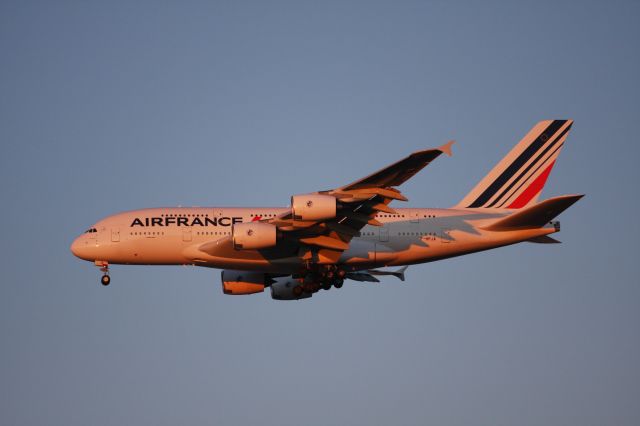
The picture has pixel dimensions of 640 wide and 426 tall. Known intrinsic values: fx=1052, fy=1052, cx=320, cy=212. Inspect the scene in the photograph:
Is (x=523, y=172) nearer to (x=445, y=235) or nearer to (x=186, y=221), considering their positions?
(x=445, y=235)

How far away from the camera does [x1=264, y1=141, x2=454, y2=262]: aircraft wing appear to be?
3803 centimetres

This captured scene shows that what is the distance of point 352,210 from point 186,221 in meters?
7.70

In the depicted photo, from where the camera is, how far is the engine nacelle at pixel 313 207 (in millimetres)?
39844

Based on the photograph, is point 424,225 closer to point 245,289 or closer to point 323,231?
point 323,231

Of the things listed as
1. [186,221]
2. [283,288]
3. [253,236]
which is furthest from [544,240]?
[186,221]

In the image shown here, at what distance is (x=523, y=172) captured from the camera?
4912cm

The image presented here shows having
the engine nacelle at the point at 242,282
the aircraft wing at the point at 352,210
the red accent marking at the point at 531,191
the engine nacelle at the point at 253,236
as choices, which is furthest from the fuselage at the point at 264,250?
the engine nacelle at the point at 242,282

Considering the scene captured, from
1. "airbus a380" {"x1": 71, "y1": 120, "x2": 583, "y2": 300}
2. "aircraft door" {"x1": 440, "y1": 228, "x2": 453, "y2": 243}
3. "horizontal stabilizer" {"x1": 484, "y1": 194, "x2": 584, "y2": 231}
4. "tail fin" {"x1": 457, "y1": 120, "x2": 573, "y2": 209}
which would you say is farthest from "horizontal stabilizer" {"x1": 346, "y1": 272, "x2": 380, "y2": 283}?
"horizontal stabilizer" {"x1": 484, "y1": 194, "x2": 584, "y2": 231}

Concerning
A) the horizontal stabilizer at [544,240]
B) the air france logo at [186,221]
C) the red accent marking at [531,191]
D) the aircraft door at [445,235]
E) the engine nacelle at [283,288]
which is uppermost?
the red accent marking at [531,191]

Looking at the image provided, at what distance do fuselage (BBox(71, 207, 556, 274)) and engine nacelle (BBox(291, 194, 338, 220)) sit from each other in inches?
166

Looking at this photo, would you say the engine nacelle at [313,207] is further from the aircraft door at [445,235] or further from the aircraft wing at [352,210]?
the aircraft door at [445,235]

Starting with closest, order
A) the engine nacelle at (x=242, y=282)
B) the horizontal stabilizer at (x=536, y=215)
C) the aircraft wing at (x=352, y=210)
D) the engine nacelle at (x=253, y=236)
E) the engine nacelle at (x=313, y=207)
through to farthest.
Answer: the aircraft wing at (x=352, y=210) < the engine nacelle at (x=313, y=207) < the horizontal stabilizer at (x=536, y=215) < the engine nacelle at (x=253, y=236) < the engine nacelle at (x=242, y=282)

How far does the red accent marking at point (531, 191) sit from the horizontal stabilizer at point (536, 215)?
337cm

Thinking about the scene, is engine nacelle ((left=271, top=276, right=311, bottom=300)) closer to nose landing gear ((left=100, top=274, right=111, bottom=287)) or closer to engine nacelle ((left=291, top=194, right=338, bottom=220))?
nose landing gear ((left=100, top=274, right=111, bottom=287))
